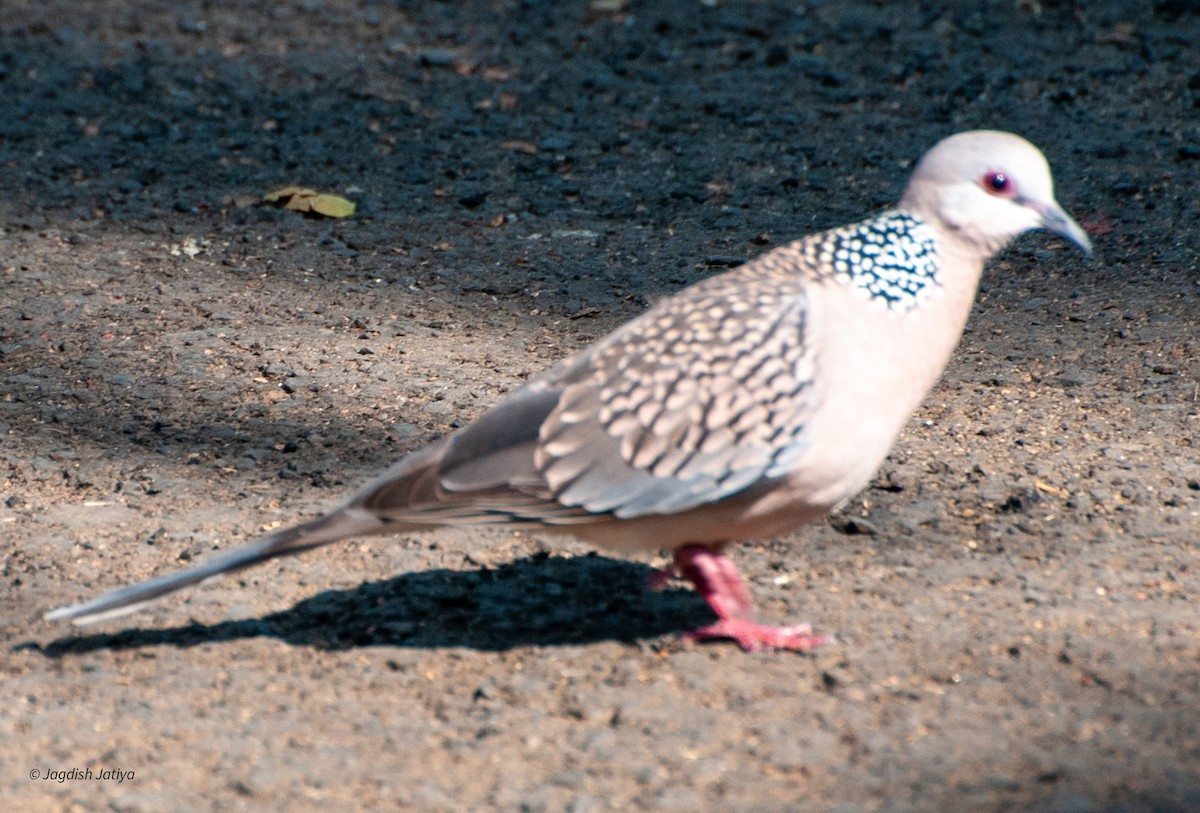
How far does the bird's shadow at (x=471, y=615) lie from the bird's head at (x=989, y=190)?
1188 mm

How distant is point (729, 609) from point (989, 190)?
1.17 meters

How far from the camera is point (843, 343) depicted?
313 centimetres

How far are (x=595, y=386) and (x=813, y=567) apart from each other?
0.92 m

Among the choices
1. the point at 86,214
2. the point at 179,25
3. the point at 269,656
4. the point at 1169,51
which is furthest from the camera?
the point at 179,25

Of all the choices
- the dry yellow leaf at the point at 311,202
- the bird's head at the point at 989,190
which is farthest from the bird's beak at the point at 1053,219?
the dry yellow leaf at the point at 311,202

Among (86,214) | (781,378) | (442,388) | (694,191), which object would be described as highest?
(781,378)

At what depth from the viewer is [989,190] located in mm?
3195

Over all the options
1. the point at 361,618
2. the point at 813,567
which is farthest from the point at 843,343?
the point at 361,618

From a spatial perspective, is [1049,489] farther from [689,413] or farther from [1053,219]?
[689,413]

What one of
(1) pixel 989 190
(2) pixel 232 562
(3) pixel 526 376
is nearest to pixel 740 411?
(1) pixel 989 190

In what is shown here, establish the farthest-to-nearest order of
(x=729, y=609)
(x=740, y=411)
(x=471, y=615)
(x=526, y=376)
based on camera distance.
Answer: (x=526, y=376)
(x=471, y=615)
(x=729, y=609)
(x=740, y=411)

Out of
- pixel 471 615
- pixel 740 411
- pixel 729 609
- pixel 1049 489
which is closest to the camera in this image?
pixel 740 411

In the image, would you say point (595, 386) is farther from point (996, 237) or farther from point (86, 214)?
point (86, 214)

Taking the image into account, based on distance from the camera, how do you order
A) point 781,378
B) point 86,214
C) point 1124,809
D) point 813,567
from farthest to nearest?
point 86,214 → point 813,567 → point 781,378 → point 1124,809
